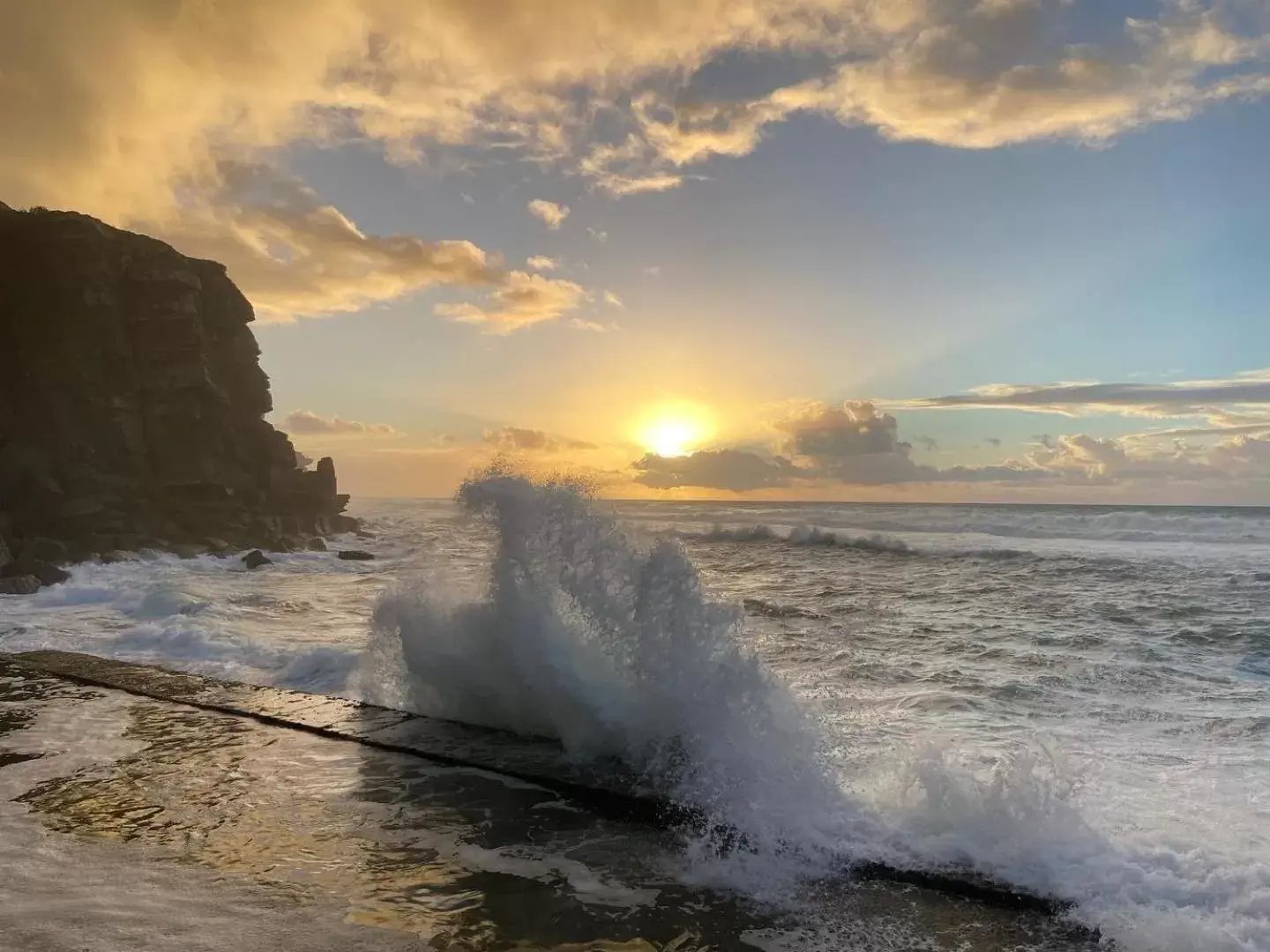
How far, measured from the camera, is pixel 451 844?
197 inches

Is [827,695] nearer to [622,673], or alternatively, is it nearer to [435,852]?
[622,673]

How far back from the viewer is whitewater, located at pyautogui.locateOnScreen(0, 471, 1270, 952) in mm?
4789

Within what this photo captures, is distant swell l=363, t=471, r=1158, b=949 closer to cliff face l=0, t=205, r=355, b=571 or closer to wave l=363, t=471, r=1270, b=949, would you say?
wave l=363, t=471, r=1270, b=949

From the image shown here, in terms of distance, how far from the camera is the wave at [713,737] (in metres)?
4.57

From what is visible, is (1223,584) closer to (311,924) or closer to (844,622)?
(844,622)

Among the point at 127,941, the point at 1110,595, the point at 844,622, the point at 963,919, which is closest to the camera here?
the point at 127,941

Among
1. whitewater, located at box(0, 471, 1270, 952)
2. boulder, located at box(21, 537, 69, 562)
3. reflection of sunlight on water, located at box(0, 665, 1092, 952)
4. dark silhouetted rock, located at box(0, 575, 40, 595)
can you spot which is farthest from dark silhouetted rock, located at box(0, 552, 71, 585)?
reflection of sunlight on water, located at box(0, 665, 1092, 952)

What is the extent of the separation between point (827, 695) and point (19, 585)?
1905cm

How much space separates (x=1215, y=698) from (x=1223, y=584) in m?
10.9

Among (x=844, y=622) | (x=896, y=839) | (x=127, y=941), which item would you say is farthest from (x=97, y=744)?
(x=844, y=622)

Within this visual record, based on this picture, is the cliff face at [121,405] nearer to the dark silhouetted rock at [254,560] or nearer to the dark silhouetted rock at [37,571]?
the dark silhouetted rock at [254,560]

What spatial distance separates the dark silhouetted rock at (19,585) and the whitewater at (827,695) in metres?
2.67

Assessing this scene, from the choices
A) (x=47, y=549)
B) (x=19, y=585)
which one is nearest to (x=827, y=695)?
(x=19, y=585)

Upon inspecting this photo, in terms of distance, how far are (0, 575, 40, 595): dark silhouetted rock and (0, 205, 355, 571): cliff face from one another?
9258 millimetres
